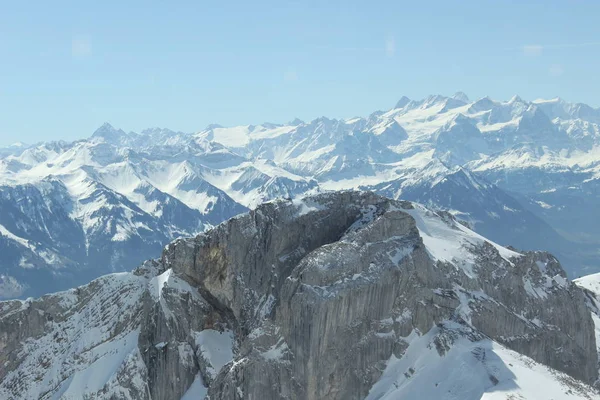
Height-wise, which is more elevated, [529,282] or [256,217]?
[256,217]

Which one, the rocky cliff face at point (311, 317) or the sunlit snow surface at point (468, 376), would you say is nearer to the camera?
the sunlit snow surface at point (468, 376)

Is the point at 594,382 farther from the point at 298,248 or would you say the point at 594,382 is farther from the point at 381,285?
the point at 298,248

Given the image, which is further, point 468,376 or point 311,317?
point 311,317

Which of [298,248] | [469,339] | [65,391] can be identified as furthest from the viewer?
[298,248]

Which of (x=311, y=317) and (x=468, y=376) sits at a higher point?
(x=311, y=317)

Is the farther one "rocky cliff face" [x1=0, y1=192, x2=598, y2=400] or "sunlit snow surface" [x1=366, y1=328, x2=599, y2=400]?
"rocky cliff face" [x1=0, y1=192, x2=598, y2=400]

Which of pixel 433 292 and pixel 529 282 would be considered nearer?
pixel 433 292

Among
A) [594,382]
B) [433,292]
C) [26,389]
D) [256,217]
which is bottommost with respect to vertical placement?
[594,382]

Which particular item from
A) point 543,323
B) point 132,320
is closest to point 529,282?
point 543,323
